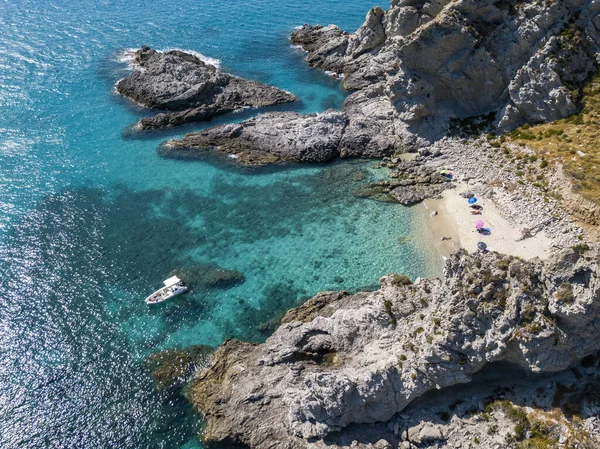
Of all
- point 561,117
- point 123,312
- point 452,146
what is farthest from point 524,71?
point 123,312

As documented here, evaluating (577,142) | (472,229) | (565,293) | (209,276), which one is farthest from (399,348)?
(577,142)

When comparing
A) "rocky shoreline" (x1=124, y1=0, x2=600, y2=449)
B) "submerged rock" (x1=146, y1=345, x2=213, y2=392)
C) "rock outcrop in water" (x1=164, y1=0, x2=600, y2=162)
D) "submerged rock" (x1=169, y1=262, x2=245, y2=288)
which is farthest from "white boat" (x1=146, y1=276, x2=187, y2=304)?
"rock outcrop in water" (x1=164, y1=0, x2=600, y2=162)

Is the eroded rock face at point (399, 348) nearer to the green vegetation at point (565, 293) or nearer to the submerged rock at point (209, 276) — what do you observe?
the green vegetation at point (565, 293)

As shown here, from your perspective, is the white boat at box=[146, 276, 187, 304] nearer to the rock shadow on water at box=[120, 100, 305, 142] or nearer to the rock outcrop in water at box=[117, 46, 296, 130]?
the rock shadow on water at box=[120, 100, 305, 142]

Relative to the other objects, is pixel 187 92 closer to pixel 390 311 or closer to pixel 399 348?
pixel 390 311

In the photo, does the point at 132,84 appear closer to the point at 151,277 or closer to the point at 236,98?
the point at 236,98

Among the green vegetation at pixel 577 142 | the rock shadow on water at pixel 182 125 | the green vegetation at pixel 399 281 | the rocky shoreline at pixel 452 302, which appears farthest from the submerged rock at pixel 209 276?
the green vegetation at pixel 577 142
